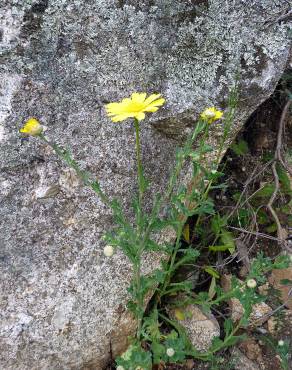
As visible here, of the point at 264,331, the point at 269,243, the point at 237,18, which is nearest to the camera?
the point at 237,18

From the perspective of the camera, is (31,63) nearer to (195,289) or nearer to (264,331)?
(195,289)

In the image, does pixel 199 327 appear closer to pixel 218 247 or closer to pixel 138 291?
pixel 218 247

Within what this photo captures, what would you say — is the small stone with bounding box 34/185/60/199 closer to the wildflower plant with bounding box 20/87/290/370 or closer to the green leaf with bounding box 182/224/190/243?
the wildflower plant with bounding box 20/87/290/370

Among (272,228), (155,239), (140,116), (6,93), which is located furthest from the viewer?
(272,228)

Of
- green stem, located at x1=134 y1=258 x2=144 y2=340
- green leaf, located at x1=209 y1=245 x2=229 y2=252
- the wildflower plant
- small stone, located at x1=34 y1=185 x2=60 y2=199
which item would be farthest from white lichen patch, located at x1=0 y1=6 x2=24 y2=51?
green leaf, located at x1=209 y1=245 x2=229 y2=252

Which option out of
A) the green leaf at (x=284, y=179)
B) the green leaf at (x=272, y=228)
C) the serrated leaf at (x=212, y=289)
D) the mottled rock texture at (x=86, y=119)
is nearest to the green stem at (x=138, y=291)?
the mottled rock texture at (x=86, y=119)

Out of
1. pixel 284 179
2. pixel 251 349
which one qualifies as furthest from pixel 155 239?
pixel 284 179

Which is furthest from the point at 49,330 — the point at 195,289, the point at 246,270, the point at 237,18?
the point at 237,18

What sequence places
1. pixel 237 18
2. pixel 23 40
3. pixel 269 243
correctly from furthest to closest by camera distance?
pixel 269 243 → pixel 237 18 → pixel 23 40

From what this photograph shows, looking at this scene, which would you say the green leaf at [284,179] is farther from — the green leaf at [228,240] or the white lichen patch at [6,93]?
the white lichen patch at [6,93]
